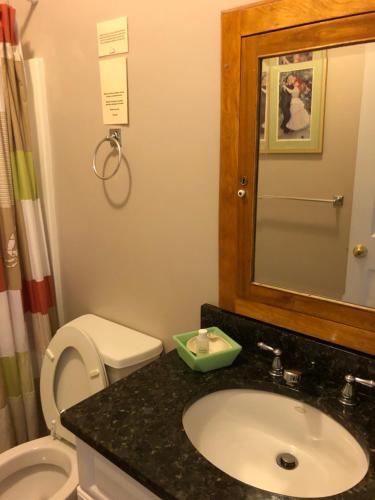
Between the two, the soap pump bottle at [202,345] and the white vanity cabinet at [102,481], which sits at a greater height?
the soap pump bottle at [202,345]

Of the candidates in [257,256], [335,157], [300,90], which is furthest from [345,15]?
[257,256]

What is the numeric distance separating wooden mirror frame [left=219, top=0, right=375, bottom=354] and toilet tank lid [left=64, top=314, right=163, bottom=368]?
0.34 meters

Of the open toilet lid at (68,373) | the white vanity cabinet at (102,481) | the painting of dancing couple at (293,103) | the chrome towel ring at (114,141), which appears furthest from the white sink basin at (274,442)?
the chrome towel ring at (114,141)

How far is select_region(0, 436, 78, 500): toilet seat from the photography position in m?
1.49

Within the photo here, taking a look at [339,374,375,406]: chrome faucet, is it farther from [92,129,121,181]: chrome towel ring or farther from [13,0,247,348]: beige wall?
[92,129,121,181]: chrome towel ring

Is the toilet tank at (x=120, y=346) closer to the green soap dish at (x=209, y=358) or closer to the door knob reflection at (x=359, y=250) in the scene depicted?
the green soap dish at (x=209, y=358)

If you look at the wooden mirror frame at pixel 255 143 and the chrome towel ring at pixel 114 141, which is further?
the chrome towel ring at pixel 114 141

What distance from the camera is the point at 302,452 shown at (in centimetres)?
99

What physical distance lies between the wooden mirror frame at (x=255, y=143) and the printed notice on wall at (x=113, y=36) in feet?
1.28

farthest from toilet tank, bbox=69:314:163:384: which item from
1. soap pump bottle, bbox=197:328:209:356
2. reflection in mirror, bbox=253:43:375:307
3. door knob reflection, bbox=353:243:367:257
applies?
door knob reflection, bbox=353:243:367:257

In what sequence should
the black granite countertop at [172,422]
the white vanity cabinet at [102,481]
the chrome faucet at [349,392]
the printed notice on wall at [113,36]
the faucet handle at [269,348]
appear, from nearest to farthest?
the black granite countertop at [172,422] → the white vanity cabinet at [102,481] → the chrome faucet at [349,392] → the faucet handle at [269,348] → the printed notice on wall at [113,36]

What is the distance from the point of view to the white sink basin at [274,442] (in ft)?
2.93

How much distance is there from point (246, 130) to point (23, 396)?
1.45 metres

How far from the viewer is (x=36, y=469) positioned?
61.7 inches
